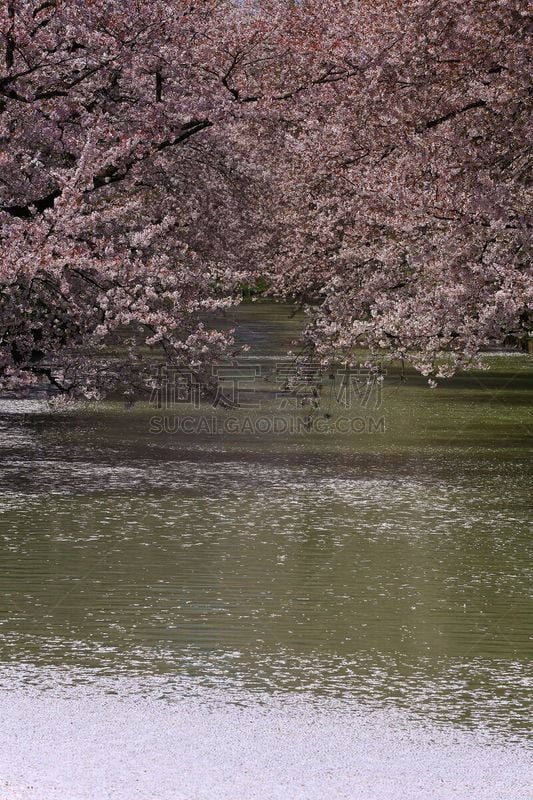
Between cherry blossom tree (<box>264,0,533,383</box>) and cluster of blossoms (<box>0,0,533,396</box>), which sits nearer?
cherry blossom tree (<box>264,0,533,383</box>)

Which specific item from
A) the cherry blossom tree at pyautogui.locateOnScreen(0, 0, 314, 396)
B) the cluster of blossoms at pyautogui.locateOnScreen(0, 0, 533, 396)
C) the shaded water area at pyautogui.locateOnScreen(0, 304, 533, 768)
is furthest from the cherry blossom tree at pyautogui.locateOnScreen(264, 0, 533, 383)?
the shaded water area at pyautogui.locateOnScreen(0, 304, 533, 768)

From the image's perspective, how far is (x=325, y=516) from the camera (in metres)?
16.7

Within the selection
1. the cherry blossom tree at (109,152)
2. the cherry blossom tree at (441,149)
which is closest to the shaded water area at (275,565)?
the cherry blossom tree at (109,152)

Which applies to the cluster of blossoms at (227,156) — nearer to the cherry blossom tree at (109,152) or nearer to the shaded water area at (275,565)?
the cherry blossom tree at (109,152)

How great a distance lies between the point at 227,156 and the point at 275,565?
513 inches

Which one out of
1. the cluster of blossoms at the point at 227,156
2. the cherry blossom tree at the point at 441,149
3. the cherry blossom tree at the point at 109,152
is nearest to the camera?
the cherry blossom tree at the point at 441,149

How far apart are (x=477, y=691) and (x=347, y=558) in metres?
4.65

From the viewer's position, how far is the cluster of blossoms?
20328 millimetres

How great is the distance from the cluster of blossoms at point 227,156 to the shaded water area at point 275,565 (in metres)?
1.73

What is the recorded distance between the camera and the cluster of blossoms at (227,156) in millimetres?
20328

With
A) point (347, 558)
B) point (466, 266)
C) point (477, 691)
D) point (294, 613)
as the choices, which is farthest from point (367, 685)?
point (466, 266)

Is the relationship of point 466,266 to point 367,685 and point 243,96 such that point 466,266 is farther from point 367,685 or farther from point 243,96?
point 367,685

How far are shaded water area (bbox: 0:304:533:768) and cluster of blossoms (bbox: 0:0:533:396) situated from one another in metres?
1.73

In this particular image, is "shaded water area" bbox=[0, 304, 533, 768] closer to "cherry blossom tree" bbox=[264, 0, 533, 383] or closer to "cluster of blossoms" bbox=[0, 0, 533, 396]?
"cluster of blossoms" bbox=[0, 0, 533, 396]
